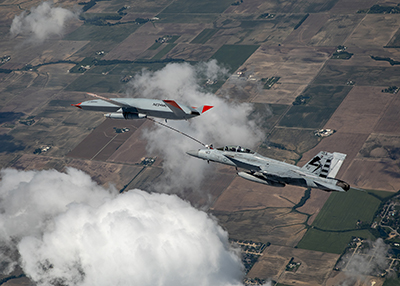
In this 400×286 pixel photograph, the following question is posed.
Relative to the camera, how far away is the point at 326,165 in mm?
107875

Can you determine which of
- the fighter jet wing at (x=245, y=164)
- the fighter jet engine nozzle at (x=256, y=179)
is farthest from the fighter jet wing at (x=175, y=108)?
the fighter jet engine nozzle at (x=256, y=179)

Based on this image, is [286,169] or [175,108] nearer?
[286,169]

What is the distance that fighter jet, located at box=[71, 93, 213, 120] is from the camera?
387ft

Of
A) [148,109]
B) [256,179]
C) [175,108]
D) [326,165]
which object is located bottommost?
[326,165]

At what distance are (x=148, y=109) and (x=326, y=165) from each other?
140ft

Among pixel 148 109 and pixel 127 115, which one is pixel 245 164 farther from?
pixel 127 115

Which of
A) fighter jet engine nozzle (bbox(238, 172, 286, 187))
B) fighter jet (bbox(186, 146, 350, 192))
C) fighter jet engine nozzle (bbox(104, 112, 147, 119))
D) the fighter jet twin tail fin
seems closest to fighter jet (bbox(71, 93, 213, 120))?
fighter jet engine nozzle (bbox(104, 112, 147, 119))

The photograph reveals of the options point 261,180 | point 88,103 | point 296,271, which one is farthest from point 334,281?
point 88,103

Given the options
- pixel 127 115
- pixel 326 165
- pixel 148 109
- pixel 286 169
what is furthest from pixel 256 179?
pixel 127 115

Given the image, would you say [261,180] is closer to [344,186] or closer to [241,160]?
[241,160]

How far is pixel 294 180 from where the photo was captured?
4208 inches

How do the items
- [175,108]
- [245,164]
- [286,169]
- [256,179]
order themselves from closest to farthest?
[286,169] < [256,179] < [245,164] < [175,108]

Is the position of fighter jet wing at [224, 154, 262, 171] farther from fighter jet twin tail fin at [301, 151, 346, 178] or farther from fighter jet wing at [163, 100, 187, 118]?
fighter jet wing at [163, 100, 187, 118]

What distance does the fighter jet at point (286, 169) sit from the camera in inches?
4163
